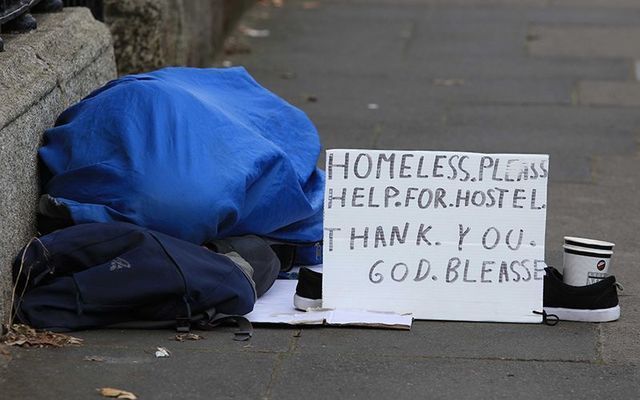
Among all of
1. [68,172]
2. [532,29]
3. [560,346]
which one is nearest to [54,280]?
[68,172]

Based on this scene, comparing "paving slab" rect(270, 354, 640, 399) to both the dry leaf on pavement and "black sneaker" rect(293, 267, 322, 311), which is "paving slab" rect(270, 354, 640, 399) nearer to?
"black sneaker" rect(293, 267, 322, 311)

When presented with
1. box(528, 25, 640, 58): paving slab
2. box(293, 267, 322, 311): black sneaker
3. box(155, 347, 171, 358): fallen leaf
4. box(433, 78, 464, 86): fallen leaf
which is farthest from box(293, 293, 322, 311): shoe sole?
box(528, 25, 640, 58): paving slab

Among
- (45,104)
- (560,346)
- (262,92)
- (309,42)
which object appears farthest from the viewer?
(309,42)

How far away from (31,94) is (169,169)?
21.7 inches

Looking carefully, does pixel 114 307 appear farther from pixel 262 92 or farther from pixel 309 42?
pixel 309 42

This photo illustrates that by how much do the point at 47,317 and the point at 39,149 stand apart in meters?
0.69

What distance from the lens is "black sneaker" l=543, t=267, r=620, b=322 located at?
4141mm

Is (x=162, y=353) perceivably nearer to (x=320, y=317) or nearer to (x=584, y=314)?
(x=320, y=317)

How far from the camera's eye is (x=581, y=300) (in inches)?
163

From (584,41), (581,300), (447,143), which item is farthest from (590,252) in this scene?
(584,41)

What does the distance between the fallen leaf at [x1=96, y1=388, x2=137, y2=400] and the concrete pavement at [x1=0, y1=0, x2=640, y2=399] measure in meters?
0.03

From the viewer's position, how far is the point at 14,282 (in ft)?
13.2

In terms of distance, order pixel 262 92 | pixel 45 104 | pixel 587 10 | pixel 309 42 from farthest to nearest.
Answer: pixel 587 10 < pixel 309 42 < pixel 262 92 < pixel 45 104

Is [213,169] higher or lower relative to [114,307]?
higher
